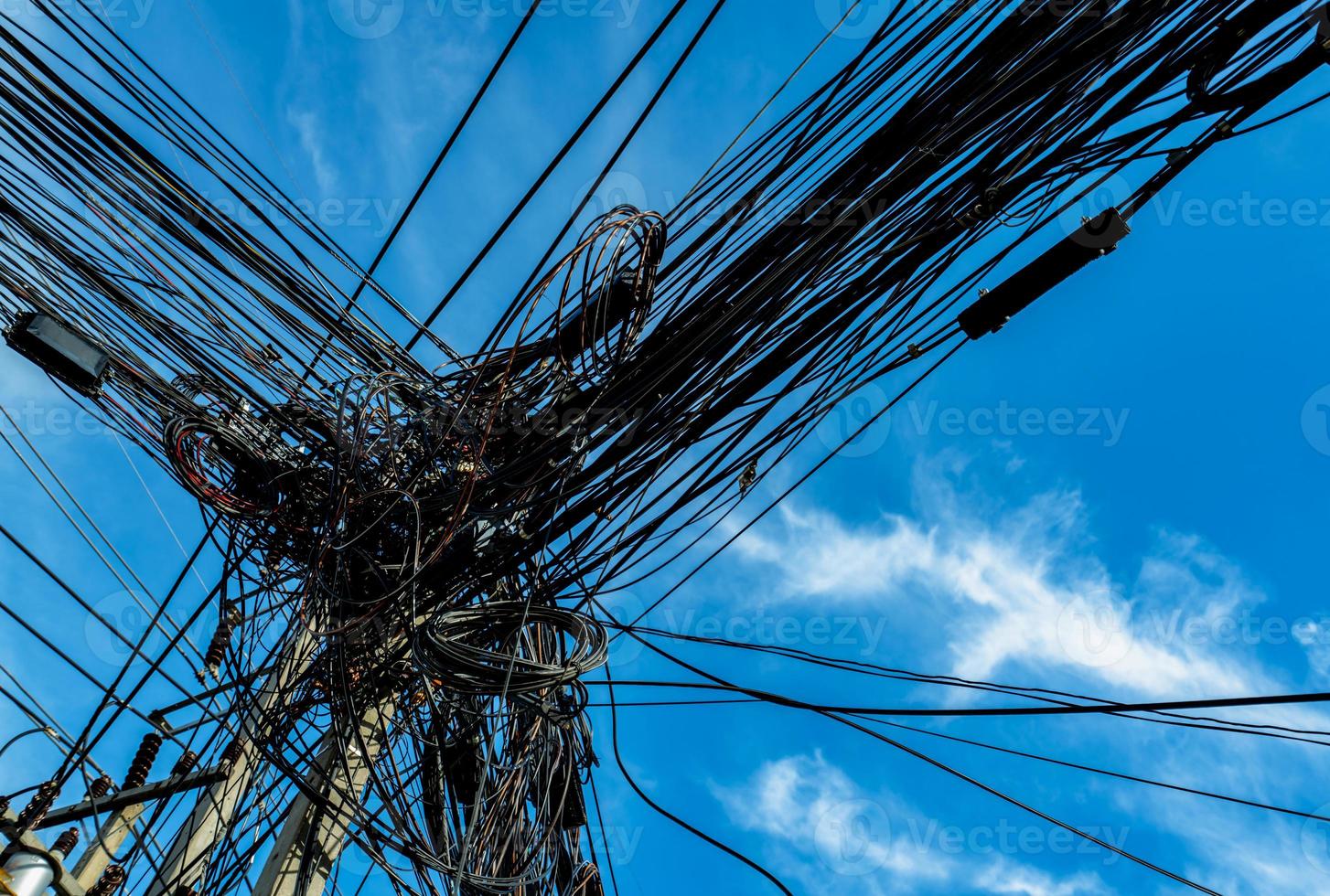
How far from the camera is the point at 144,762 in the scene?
437 centimetres

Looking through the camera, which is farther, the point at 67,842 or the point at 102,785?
the point at 102,785

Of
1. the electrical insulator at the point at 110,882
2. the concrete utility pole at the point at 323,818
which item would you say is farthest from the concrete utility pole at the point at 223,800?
the electrical insulator at the point at 110,882

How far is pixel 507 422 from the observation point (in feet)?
11.8

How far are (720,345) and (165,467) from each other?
249 cm

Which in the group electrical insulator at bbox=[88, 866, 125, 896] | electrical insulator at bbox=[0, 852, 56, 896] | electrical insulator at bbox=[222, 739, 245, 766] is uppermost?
electrical insulator at bbox=[222, 739, 245, 766]

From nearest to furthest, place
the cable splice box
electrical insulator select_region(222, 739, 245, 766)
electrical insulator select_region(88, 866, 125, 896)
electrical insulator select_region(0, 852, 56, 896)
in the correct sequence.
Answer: the cable splice box < electrical insulator select_region(0, 852, 56, 896) < electrical insulator select_region(88, 866, 125, 896) < electrical insulator select_region(222, 739, 245, 766)

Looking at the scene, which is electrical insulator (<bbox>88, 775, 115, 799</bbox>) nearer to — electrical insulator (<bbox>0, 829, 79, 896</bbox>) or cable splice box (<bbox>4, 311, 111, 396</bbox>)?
electrical insulator (<bbox>0, 829, 79, 896</bbox>)

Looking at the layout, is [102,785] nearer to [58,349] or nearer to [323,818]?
[323,818]

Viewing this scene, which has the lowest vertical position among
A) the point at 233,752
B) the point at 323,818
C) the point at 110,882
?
the point at 110,882

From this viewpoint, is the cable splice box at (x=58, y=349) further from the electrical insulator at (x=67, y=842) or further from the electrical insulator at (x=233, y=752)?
the electrical insulator at (x=67, y=842)

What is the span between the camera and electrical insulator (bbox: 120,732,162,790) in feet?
14.2

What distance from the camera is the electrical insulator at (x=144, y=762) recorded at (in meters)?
4.32

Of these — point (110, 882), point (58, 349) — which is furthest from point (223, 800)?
point (58, 349)

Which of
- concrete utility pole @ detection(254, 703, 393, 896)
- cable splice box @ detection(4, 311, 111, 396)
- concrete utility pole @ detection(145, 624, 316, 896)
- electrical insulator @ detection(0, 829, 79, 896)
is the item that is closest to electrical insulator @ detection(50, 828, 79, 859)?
electrical insulator @ detection(0, 829, 79, 896)
